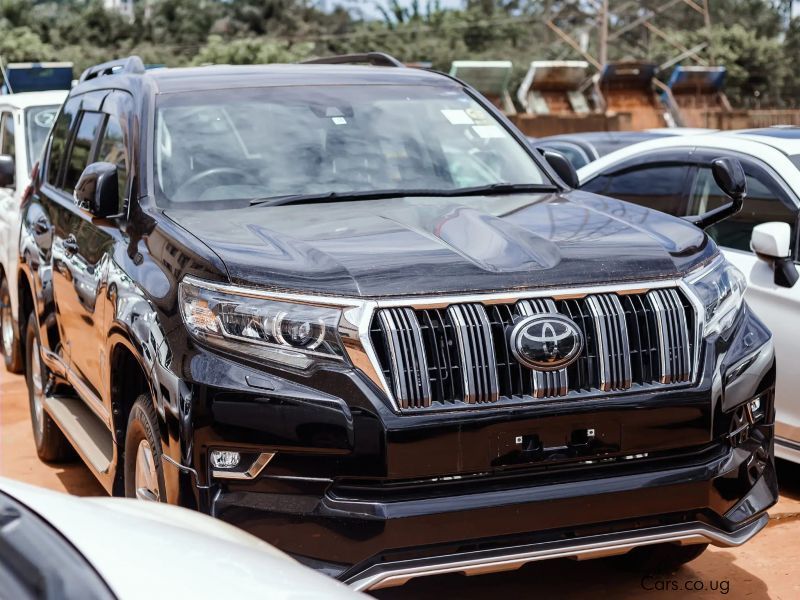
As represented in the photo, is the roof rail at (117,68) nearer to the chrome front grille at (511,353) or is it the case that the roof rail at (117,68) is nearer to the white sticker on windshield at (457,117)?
the white sticker on windshield at (457,117)

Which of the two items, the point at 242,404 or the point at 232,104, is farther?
the point at 232,104

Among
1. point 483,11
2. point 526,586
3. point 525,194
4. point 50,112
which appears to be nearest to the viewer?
point 526,586

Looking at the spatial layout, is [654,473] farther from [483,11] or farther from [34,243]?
[483,11]

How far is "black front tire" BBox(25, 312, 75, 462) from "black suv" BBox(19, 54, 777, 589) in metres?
2.09

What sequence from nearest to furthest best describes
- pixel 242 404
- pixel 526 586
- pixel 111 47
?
pixel 242 404 < pixel 526 586 < pixel 111 47

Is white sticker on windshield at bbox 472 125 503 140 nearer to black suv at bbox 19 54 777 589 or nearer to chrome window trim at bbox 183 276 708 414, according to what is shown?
black suv at bbox 19 54 777 589

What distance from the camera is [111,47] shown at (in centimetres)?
A: 5559

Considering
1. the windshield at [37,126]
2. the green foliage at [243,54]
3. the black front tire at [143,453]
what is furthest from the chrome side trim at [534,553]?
the green foliage at [243,54]

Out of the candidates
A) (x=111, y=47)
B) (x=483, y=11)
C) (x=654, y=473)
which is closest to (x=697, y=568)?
(x=654, y=473)

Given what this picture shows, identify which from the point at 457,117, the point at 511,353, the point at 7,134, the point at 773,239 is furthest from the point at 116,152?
the point at 7,134

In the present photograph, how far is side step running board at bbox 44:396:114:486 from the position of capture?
201 inches

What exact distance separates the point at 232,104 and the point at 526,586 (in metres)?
2.27

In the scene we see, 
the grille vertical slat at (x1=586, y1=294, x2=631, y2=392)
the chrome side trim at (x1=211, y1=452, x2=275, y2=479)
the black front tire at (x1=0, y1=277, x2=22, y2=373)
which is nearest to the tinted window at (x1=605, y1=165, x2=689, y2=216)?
the grille vertical slat at (x1=586, y1=294, x2=631, y2=392)

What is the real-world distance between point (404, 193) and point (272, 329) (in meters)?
1.37
